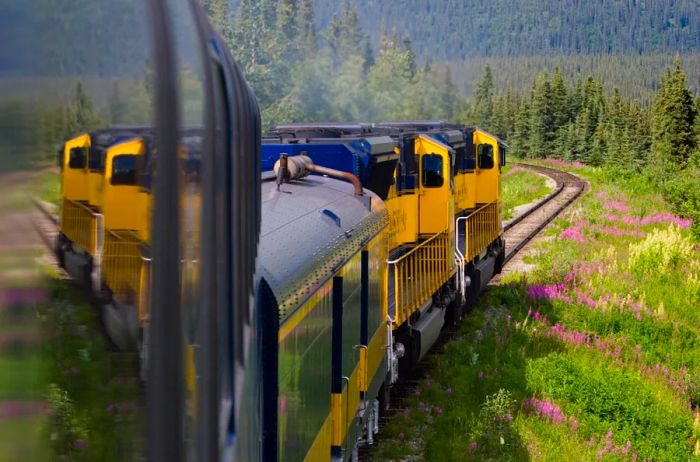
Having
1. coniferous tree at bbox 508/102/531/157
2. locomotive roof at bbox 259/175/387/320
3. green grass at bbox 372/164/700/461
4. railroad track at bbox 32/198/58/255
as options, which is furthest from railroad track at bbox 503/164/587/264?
coniferous tree at bbox 508/102/531/157

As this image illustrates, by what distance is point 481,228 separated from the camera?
18.7m

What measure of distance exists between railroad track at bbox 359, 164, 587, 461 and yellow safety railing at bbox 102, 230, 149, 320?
9.07 meters

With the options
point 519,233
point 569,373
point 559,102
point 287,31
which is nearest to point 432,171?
point 569,373

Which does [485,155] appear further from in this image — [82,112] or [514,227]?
[82,112]

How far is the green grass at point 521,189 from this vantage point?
42.9m

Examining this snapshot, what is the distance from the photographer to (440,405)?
39.4 feet

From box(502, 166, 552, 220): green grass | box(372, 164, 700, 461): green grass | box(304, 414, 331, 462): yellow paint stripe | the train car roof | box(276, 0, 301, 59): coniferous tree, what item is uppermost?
box(276, 0, 301, 59): coniferous tree

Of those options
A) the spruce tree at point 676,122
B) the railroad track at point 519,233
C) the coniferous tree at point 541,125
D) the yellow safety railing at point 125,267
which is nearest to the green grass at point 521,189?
the railroad track at point 519,233

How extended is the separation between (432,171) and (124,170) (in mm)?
13530

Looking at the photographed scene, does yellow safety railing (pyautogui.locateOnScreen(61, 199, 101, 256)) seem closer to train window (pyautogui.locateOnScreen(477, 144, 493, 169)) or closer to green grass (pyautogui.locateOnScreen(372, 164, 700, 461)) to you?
green grass (pyautogui.locateOnScreen(372, 164, 700, 461))

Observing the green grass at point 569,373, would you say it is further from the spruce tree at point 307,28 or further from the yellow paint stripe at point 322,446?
the spruce tree at point 307,28

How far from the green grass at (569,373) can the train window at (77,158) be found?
30.5ft

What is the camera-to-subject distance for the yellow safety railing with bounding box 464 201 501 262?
1692 cm

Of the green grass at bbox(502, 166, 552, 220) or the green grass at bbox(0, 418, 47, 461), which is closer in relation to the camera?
the green grass at bbox(0, 418, 47, 461)
